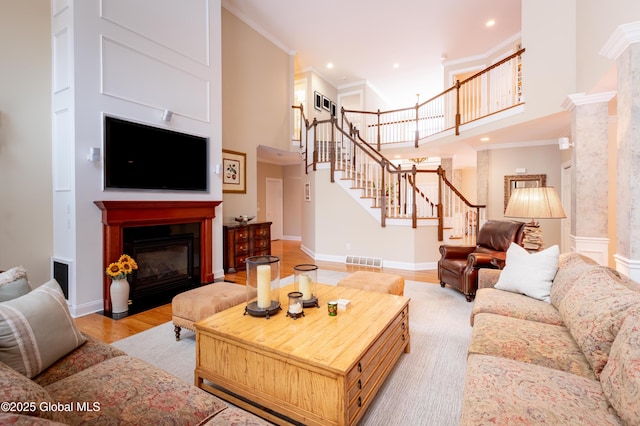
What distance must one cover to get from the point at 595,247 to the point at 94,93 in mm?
6366

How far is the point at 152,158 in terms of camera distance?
3959 millimetres

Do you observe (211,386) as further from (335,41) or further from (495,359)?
(335,41)

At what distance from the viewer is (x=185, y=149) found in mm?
4398

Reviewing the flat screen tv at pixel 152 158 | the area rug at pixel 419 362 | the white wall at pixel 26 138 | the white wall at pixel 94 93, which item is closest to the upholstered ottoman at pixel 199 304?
the area rug at pixel 419 362

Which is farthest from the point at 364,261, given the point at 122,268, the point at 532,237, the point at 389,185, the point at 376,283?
the point at 122,268

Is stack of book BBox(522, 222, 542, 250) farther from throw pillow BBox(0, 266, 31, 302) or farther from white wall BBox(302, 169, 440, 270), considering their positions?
throw pillow BBox(0, 266, 31, 302)

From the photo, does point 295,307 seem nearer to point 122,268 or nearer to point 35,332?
point 35,332

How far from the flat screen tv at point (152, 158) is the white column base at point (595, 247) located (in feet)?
17.6

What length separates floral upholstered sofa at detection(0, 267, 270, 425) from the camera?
115cm

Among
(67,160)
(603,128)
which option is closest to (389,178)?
(603,128)

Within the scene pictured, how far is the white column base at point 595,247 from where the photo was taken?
3.65 meters

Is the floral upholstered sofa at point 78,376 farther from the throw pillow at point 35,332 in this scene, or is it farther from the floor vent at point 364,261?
the floor vent at point 364,261

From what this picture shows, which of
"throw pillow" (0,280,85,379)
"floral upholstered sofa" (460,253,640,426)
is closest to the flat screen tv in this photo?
"throw pillow" (0,280,85,379)

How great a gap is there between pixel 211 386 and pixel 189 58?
4.45m
